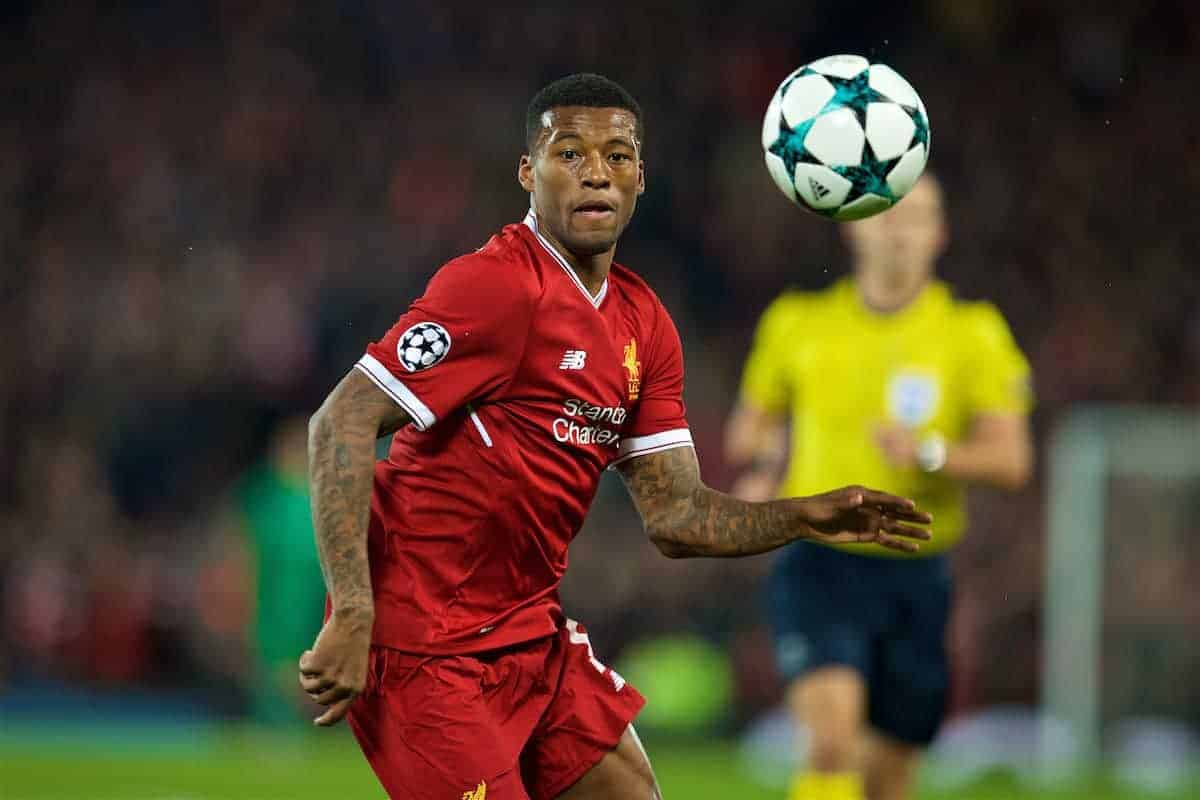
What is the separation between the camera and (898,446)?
635 cm

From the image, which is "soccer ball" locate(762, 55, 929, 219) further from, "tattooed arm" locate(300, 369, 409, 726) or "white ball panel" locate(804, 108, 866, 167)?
"tattooed arm" locate(300, 369, 409, 726)

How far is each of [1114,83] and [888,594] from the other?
449 inches

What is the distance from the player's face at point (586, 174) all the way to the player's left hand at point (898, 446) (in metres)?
2.23

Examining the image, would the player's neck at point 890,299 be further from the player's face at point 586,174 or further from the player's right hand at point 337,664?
the player's right hand at point 337,664

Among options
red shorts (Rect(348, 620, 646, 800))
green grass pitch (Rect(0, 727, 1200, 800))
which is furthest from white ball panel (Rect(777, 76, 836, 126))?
green grass pitch (Rect(0, 727, 1200, 800))

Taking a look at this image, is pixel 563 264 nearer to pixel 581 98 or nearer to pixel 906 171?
pixel 581 98

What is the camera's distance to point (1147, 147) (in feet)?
53.4

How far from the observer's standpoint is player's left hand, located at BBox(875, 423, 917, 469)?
20.8 feet

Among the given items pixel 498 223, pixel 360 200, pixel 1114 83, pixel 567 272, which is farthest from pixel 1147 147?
pixel 567 272

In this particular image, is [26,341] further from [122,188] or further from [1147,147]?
[1147,147]

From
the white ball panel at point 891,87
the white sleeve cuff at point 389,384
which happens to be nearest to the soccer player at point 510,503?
the white sleeve cuff at point 389,384

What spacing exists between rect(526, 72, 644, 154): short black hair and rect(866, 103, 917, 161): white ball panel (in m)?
0.81

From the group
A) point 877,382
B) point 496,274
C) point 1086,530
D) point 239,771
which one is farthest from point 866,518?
point 1086,530

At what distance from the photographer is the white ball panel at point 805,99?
5.08m
